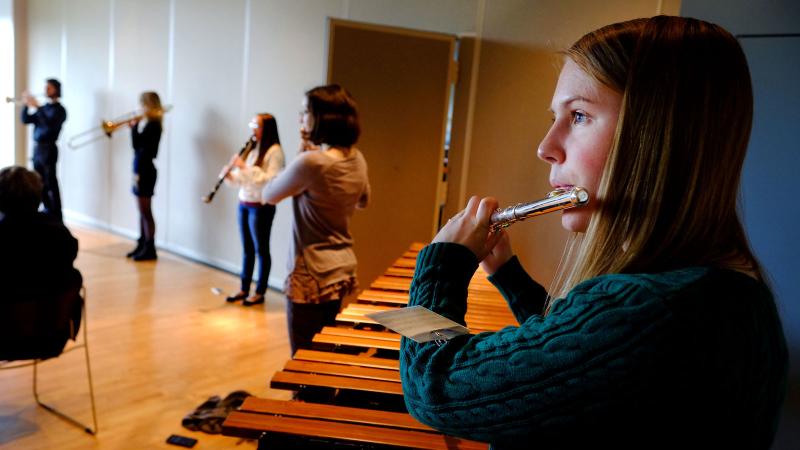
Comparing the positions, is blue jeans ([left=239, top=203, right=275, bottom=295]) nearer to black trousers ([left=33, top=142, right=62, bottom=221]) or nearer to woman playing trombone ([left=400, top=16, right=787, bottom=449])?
black trousers ([left=33, top=142, right=62, bottom=221])

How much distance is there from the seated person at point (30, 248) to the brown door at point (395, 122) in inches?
75.4

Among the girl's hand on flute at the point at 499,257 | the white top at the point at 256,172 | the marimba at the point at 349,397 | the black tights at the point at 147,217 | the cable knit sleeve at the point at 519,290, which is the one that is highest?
the girl's hand on flute at the point at 499,257

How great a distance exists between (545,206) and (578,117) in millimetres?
137

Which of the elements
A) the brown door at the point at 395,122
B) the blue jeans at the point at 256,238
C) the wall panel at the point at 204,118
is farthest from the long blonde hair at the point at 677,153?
the wall panel at the point at 204,118

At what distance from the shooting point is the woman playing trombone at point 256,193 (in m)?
5.23

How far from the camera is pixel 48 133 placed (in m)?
7.41

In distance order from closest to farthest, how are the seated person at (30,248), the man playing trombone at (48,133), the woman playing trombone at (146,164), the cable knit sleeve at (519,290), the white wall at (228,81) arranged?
the cable knit sleeve at (519,290) < the seated person at (30,248) < the white wall at (228,81) < the woman playing trombone at (146,164) < the man playing trombone at (48,133)

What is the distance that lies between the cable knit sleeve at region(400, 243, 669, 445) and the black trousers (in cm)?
756

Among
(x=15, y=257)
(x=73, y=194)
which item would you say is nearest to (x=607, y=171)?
(x=15, y=257)

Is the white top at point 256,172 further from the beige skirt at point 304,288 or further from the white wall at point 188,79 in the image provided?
the beige skirt at point 304,288

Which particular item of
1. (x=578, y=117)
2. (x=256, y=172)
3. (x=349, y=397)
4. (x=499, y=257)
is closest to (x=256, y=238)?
(x=256, y=172)

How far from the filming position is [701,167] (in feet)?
2.55

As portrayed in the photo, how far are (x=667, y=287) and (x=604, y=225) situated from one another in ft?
0.47

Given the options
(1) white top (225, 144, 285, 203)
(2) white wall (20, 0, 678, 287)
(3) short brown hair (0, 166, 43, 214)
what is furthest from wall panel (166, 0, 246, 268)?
(3) short brown hair (0, 166, 43, 214)
